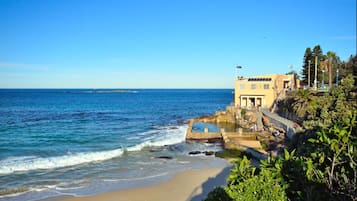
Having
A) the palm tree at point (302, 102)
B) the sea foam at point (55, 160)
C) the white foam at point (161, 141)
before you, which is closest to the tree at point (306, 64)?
the palm tree at point (302, 102)

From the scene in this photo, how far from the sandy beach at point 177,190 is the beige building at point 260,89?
1282 inches

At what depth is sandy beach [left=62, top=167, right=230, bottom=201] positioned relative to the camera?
45.7 ft

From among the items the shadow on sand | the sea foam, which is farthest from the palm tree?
the shadow on sand

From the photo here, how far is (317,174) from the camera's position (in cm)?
590

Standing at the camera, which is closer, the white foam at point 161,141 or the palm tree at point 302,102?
the white foam at point 161,141

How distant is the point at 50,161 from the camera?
21.0m

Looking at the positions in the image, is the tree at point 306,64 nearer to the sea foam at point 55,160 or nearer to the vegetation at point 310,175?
the sea foam at point 55,160

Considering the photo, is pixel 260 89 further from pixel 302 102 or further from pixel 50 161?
pixel 50 161

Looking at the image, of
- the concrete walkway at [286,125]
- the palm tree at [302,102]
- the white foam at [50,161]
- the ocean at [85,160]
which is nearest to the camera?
the ocean at [85,160]

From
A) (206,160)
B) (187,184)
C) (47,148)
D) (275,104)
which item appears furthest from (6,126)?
(275,104)

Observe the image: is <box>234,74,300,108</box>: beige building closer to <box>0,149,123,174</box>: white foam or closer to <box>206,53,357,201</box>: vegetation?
<box>0,149,123,174</box>: white foam

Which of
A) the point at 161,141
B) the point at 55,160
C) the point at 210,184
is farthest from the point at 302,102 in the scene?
the point at 55,160

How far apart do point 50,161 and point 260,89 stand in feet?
118

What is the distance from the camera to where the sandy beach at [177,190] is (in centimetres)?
1393
